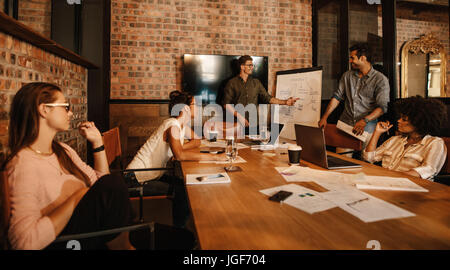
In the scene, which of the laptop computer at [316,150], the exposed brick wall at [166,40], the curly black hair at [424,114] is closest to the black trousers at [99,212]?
the laptop computer at [316,150]

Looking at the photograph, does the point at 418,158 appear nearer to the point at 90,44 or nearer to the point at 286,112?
the point at 286,112

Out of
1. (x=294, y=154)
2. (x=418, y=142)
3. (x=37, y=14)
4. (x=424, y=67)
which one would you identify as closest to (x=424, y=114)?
(x=418, y=142)

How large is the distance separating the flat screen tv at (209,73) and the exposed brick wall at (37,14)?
1.86 metres

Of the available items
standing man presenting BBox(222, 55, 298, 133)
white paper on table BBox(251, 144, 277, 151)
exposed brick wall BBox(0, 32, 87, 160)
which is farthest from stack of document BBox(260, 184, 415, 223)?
standing man presenting BBox(222, 55, 298, 133)

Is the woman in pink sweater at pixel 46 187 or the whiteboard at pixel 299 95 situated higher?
the whiteboard at pixel 299 95

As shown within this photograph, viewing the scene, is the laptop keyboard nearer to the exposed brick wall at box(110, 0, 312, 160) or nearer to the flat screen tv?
the flat screen tv

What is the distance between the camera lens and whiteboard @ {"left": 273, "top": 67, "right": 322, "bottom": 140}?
3.97 meters

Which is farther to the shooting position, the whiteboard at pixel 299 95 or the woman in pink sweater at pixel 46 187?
the whiteboard at pixel 299 95

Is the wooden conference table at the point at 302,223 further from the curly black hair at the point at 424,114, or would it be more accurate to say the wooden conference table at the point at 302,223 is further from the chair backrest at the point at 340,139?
the chair backrest at the point at 340,139

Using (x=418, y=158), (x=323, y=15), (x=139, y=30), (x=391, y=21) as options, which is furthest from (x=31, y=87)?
(x=323, y=15)

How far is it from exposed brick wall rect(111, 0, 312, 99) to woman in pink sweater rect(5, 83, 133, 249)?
297cm

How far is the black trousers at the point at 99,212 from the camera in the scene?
3.55 ft

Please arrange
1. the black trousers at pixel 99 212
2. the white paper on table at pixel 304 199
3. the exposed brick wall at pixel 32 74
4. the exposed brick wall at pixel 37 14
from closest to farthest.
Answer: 1. the white paper on table at pixel 304 199
2. the black trousers at pixel 99 212
3. the exposed brick wall at pixel 32 74
4. the exposed brick wall at pixel 37 14
